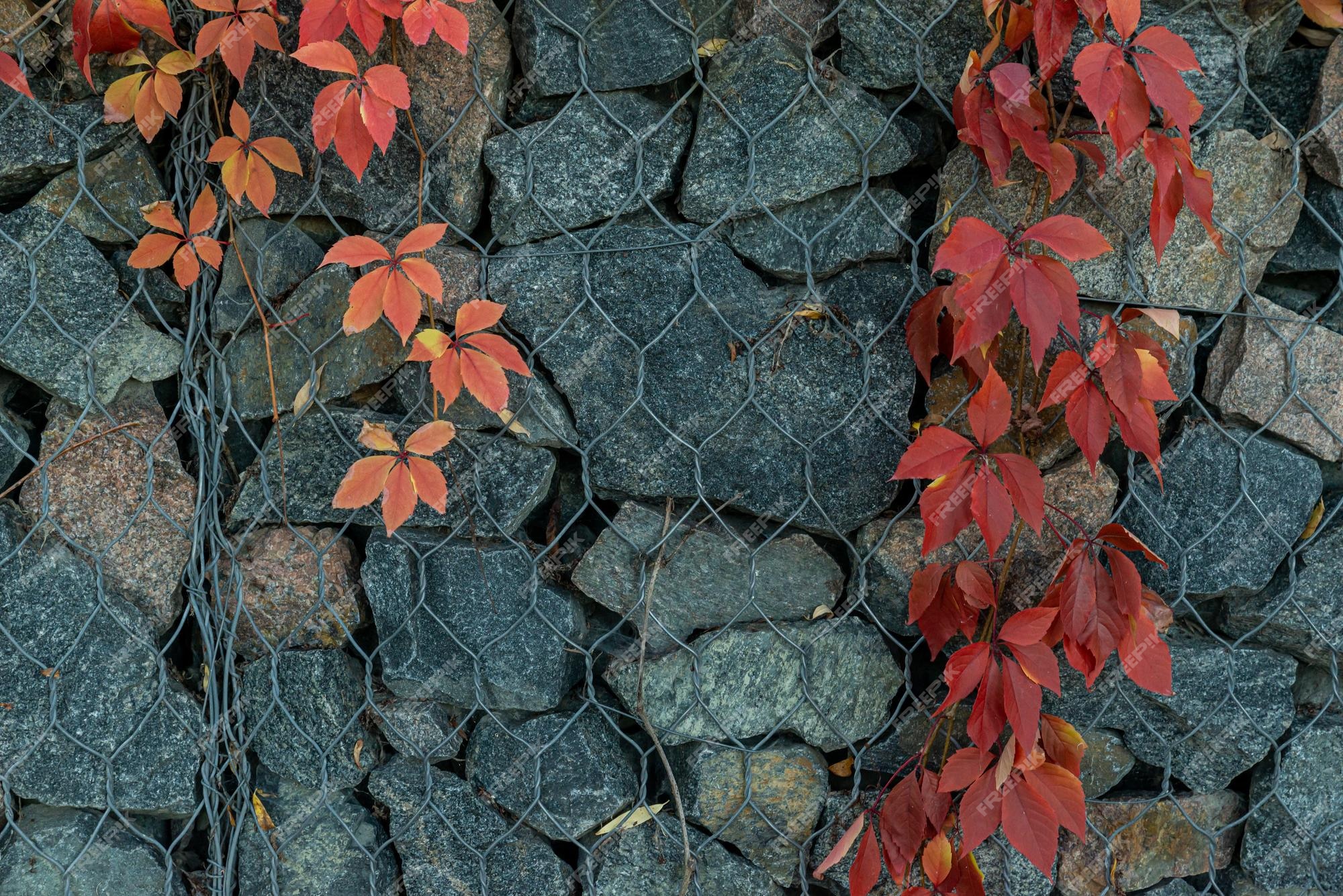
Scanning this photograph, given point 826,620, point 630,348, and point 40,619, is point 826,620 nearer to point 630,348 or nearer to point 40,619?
point 630,348

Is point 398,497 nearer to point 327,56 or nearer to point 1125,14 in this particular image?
point 327,56

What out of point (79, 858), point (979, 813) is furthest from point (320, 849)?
point (979, 813)

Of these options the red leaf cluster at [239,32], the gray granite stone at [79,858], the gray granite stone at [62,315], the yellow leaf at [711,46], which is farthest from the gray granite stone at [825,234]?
the gray granite stone at [79,858]

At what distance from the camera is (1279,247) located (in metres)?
1.22

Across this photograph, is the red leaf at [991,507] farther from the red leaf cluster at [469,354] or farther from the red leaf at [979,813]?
the red leaf cluster at [469,354]

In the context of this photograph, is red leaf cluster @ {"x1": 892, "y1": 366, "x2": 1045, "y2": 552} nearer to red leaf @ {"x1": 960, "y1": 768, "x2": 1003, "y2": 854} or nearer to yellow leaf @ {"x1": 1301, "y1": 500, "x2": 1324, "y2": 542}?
red leaf @ {"x1": 960, "y1": 768, "x2": 1003, "y2": 854}

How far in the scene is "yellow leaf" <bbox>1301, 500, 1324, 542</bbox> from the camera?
1230mm

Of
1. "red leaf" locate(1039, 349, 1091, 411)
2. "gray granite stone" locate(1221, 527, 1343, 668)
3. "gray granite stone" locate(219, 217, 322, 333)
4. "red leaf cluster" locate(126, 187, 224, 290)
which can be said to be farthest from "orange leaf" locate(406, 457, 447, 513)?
"gray granite stone" locate(1221, 527, 1343, 668)

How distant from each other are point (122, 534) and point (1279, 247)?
1.62 m

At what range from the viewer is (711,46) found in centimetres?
124

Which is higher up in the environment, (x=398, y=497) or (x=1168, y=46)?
(x=1168, y=46)

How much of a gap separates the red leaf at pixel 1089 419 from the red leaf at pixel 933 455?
0.46 feet

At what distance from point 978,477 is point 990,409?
79 millimetres

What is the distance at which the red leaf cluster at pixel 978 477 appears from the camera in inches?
41.0
